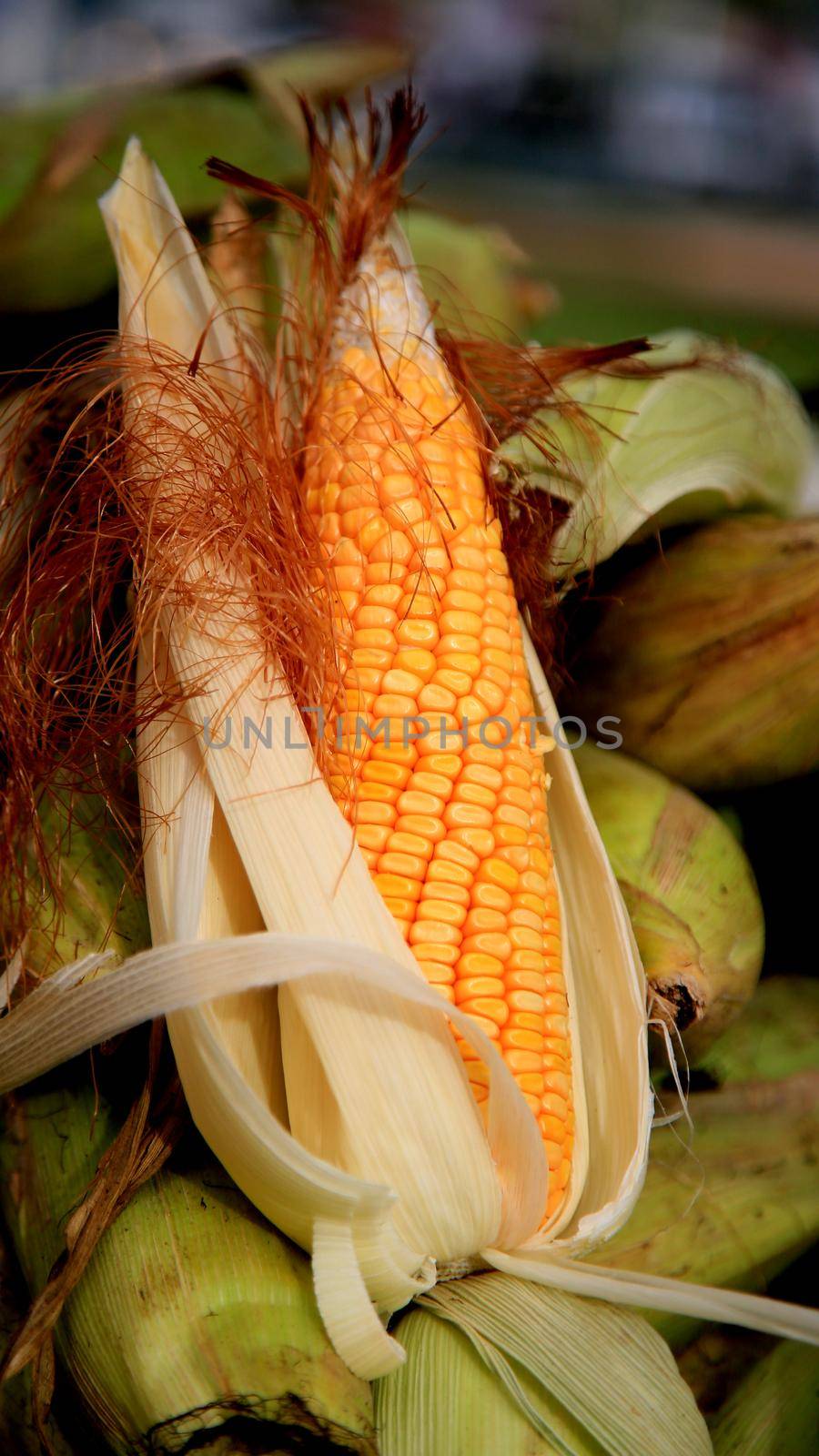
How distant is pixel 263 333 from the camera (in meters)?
0.50

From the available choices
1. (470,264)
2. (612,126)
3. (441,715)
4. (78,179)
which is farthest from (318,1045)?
(612,126)

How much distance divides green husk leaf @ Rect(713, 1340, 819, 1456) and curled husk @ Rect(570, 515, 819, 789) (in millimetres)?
255

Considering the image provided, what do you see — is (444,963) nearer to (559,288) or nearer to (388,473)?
(388,473)

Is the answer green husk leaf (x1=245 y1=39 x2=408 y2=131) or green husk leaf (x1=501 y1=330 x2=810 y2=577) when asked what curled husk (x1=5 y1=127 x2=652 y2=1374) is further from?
green husk leaf (x1=245 y1=39 x2=408 y2=131)

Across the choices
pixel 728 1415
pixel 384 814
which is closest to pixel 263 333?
pixel 384 814

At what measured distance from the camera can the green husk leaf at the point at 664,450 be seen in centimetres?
45

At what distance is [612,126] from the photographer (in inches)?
46.1

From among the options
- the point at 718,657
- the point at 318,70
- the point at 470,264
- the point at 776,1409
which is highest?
the point at 318,70

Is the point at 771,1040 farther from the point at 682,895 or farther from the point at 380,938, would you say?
the point at 380,938

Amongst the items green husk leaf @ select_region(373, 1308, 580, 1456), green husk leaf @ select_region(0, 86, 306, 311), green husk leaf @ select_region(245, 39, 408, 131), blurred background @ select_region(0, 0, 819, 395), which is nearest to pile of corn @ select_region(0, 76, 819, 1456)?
green husk leaf @ select_region(373, 1308, 580, 1456)

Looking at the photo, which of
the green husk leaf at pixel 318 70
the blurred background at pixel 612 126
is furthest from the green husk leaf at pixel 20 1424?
the blurred background at pixel 612 126

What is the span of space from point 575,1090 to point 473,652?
0.59 feet

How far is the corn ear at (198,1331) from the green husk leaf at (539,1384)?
2 cm

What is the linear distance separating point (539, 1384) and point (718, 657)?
0.32m
